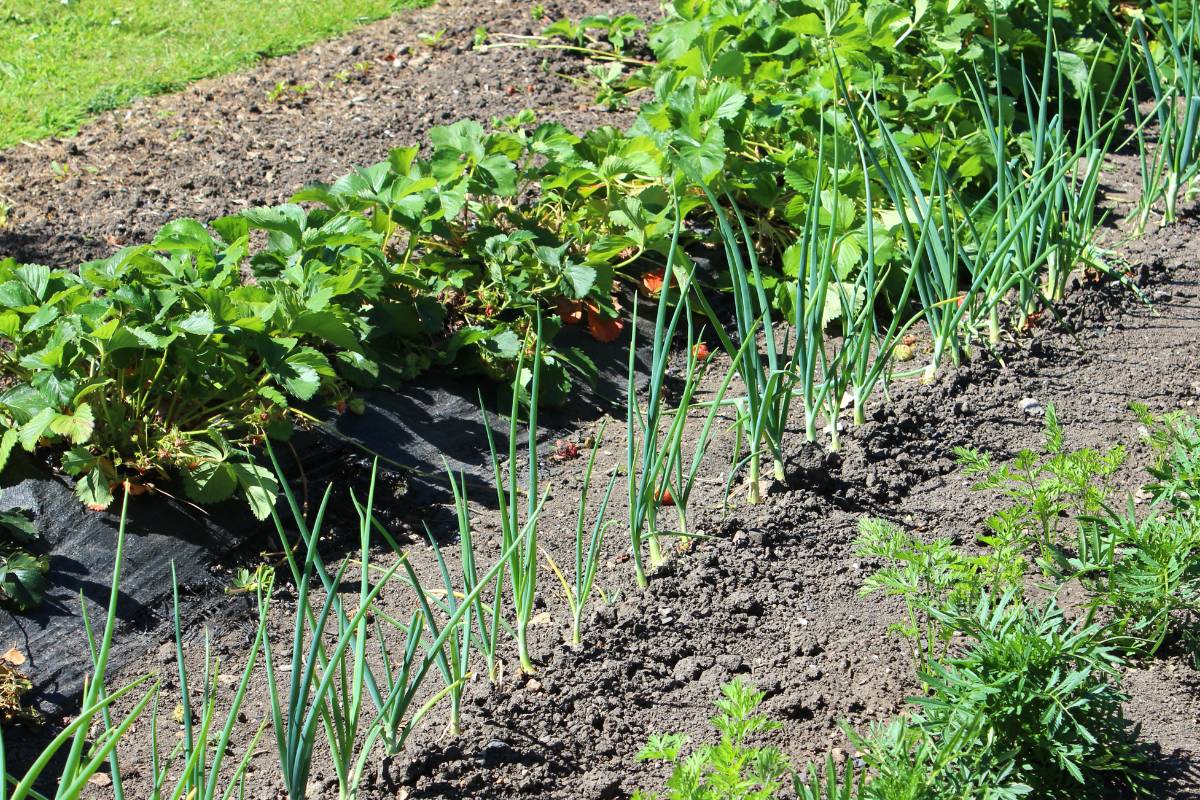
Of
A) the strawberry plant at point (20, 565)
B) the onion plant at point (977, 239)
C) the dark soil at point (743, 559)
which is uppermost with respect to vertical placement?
the onion plant at point (977, 239)

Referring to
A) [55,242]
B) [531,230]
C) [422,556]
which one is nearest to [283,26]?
[55,242]

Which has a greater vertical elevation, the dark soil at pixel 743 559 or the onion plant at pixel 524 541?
the onion plant at pixel 524 541

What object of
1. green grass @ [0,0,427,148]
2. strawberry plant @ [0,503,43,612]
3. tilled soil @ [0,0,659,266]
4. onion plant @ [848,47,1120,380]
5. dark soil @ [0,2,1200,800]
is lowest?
dark soil @ [0,2,1200,800]

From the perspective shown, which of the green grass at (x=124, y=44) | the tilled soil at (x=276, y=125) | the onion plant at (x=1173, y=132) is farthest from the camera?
the green grass at (x=124, y=44)

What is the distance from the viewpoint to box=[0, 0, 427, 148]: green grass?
14.9 feet

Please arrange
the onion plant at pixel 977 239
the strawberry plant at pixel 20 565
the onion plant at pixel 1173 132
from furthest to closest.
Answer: the onion plant at pixel 1173 132, the onion plant at pixel 977 239, the strawberry plant at pixel 20 565

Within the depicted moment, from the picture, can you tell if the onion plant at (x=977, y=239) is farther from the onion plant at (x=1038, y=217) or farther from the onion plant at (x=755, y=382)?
the onion plant at (x=755, y=382)

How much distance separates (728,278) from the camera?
11.3 feet

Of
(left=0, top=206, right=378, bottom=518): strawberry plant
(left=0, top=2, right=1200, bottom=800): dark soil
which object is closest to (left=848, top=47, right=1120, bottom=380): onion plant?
(left=0, top=2, right=1200, bottom=800): dark soil

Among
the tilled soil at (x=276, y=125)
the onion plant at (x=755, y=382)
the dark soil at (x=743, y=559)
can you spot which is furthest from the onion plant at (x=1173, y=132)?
the tilled soil at (x=276, y=125)

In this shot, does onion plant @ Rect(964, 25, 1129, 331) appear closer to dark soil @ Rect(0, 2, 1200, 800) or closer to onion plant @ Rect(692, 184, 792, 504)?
dark soil @ Rect(0, 2, 1200, 800)

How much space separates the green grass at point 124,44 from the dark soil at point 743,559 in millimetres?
522

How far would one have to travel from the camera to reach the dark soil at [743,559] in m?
1.96

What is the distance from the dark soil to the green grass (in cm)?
52
